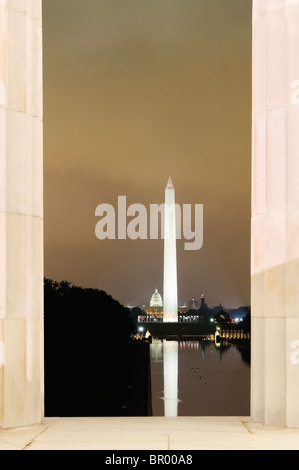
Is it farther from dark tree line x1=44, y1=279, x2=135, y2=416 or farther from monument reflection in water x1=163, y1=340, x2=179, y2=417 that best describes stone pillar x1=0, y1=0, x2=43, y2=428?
monument reflection in water x1=163, y1=340, x2=179, y2=417

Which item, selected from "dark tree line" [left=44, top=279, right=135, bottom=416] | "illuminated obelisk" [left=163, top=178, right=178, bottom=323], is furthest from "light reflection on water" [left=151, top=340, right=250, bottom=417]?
"illuminated obelisk" [left=163, top=178, right=178, bottom=323]

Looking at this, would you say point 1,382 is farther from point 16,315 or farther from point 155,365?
point 155,365

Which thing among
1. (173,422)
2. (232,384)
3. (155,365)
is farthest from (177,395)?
(173,422)

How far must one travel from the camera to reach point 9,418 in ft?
42.0

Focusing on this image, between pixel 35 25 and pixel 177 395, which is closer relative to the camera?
pixel 35 25

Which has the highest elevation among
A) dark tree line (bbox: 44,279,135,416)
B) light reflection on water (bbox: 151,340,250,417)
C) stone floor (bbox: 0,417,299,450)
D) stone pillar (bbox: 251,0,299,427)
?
stone pillar (bbox: 251,0,299,427)

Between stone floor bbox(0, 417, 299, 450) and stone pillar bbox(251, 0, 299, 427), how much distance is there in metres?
0.76

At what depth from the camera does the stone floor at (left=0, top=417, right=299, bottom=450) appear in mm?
10758

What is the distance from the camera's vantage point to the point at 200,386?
88000 millimetres

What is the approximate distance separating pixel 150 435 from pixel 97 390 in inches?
1633

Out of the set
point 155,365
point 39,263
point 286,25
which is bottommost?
point 155,365

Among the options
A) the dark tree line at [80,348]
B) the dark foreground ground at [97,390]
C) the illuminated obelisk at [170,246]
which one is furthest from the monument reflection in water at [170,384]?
the illuminated obelisk at [170,246]

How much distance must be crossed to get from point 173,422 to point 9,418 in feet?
9.53

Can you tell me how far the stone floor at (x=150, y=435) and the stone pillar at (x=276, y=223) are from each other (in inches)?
29.8
